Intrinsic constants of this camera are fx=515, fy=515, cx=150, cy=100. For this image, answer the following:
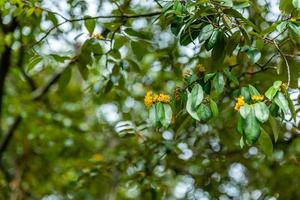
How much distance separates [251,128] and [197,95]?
0.58 feet

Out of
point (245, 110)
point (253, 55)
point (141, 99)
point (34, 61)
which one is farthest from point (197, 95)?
point (141, 99)

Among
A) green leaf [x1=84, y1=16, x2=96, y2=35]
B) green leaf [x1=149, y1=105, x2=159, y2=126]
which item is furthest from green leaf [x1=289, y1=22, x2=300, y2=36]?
green leaf [x1=84, y1=16, x2=96, y2=35]

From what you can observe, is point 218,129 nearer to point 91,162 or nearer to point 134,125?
point 134,125

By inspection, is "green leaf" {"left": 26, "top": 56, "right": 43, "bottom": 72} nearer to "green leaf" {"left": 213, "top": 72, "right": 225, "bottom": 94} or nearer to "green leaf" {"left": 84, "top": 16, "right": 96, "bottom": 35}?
"green leaf" {"left": 84, "top": 16, "right": 96, "bottom": 35}

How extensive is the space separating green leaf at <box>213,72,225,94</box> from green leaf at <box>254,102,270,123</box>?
7.2 inches

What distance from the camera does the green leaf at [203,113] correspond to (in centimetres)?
132

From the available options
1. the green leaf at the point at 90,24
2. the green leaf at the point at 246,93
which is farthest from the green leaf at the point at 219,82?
the green leaf at the point at 90,24

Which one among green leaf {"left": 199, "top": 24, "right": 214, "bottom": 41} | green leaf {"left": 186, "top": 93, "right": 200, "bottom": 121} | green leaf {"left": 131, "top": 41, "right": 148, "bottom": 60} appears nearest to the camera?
green leaf {"left": 186, "top": 93, "right": 200, "bottom": 121}

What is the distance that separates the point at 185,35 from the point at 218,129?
1.17 m

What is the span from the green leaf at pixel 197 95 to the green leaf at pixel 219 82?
A: 7 centimetres

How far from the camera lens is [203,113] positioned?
4.34 feet

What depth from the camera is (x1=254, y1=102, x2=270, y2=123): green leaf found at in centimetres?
120

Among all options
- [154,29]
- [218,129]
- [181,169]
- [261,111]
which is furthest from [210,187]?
[261,111]

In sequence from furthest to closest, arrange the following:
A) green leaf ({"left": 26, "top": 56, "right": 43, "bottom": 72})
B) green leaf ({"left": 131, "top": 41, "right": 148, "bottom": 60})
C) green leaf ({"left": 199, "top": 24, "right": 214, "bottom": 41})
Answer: green leaf ({"left": 131, "top": 41, "right": 148, "bottom": 60}) → green leaf ({"left": 26, "top": 56, "right": 43, "bottom": 72}) → green leaf ({"left": 199, "top": 24, "right": 214, "bottom": 41})
